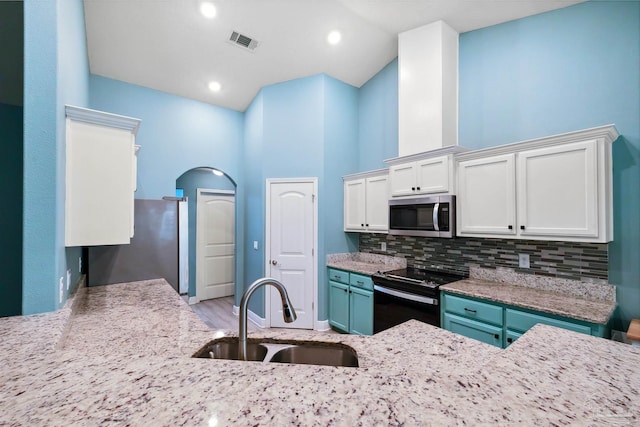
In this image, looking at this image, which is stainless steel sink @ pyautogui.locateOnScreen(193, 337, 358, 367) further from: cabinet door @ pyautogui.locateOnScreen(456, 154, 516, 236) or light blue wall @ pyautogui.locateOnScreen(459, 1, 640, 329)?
light blue wall @ pyautogui.locateOnScreen(459, 1, 640, 329)

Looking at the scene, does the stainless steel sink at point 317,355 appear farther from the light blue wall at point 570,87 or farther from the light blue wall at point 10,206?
the light blue wall at point 10,206

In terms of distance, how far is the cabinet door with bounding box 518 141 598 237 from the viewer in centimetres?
198

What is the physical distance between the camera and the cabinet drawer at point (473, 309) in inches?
86.4

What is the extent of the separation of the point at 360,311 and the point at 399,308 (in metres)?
0.63

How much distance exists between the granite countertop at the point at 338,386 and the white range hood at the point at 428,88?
89.7 inches

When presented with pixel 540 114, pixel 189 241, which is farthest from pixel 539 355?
pixel 189 241

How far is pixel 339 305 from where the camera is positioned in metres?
3.64

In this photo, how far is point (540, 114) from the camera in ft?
8.26

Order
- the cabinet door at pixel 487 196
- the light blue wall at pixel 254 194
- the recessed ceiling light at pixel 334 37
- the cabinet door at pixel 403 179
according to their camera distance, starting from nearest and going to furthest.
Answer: the cabinet door at pixel 487 196
the cabinet door at pixel 403 179
the recessed ceiling light at pixel 334 37
the light blue wall at pixel 254 194

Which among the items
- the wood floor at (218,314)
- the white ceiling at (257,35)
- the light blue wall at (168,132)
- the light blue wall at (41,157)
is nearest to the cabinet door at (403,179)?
the white ceiling at (257,35)

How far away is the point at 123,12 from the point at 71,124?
6.14ft

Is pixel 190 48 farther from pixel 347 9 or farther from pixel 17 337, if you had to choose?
pixel 17 337

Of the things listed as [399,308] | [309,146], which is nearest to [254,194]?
[309,146]

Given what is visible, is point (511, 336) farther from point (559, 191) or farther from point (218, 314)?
point (218, 314)
